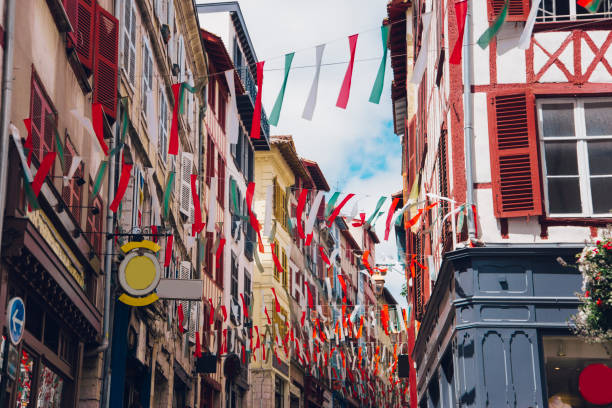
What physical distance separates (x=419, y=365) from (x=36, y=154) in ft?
44.9

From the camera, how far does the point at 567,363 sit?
13414 mm

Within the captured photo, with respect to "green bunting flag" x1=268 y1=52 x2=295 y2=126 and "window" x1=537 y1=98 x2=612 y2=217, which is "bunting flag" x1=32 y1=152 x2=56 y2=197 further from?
"window" x1=537 y1=98 x2=612 y2=217

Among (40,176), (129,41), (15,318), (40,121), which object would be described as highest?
(129,41)

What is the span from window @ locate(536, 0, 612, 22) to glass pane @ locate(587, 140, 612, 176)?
1.98 m

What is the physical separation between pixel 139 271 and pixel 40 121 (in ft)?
13.4

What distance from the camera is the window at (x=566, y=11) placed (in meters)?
14.6

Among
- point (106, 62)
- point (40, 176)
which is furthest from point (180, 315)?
point (40, 176)

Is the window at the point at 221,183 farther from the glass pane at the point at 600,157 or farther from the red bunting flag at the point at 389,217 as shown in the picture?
the glass pane at the point at 600,157

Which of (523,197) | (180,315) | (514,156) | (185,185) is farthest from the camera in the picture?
(185,185)

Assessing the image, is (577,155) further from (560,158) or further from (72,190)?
(72,190)

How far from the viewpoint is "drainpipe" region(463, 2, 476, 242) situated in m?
13.9

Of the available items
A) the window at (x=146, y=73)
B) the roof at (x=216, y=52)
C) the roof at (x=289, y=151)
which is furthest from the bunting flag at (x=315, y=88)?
the roof at (x=289, y=151)

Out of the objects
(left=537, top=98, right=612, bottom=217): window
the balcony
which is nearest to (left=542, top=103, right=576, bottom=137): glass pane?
(left=537, top=98, right=612, bottom=217): window

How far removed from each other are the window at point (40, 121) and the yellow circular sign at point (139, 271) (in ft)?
10.7
